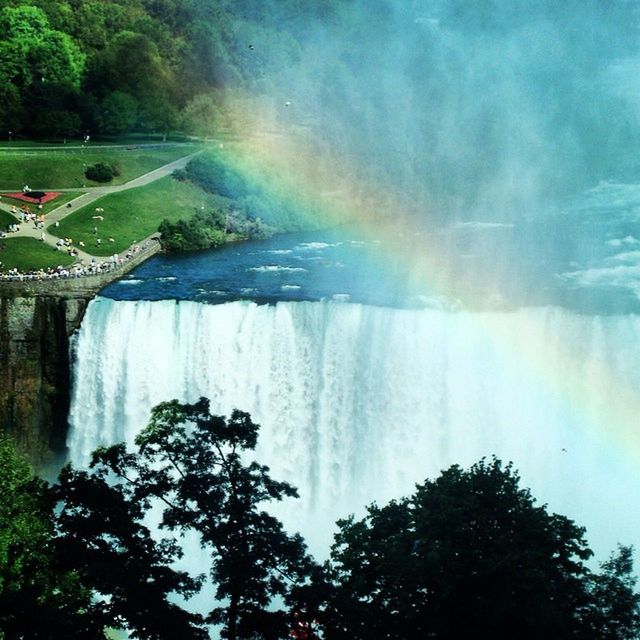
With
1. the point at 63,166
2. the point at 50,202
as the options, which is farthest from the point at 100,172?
the point at 50,202

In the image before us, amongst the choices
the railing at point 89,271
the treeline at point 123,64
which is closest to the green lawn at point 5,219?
the railing at point 89,271

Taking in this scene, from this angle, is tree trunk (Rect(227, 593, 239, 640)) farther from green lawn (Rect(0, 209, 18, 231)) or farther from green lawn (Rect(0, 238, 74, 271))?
green lawn (Rect(0, 209, 18, 231))

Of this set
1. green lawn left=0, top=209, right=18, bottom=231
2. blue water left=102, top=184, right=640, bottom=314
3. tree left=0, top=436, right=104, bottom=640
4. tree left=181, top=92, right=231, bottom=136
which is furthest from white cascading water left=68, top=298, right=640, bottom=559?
tree left=181, top=92, right=231, bottom=136

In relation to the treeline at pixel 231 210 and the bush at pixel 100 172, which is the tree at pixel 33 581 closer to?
the treeline at pixel 231 210

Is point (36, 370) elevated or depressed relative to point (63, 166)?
depressed

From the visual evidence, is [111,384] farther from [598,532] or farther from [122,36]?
[122,36]

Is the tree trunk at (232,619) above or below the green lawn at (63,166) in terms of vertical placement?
below

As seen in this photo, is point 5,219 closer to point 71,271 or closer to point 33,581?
point 71,271
